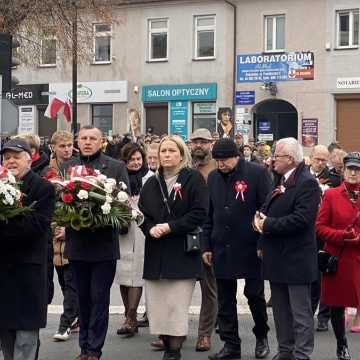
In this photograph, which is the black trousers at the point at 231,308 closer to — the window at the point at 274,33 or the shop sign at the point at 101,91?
the window at the point at 274,33

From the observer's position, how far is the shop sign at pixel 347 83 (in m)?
33.6

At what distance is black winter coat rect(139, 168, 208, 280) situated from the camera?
23.9ft

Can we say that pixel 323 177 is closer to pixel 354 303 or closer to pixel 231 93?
pixel 354 303

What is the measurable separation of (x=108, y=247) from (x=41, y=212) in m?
1.38

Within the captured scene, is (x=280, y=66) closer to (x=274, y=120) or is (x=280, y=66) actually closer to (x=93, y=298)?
(x=274, y=120)

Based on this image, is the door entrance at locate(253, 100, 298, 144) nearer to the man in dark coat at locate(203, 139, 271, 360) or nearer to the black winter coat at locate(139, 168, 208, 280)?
the man in dark coat at locate(203, 139, 271, 360)

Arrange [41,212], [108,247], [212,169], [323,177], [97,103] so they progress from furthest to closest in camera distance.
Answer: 1. [97,103]
2. [323,177]
3. [212,169]
4. [108,247]
5. [41,212]

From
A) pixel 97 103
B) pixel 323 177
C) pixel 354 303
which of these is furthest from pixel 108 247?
pixel 97 103

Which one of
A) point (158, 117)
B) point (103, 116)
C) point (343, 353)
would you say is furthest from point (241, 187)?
point (103, 116)

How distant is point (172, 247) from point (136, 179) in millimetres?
2009

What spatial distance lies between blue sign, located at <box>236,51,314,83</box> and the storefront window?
2.10 meters

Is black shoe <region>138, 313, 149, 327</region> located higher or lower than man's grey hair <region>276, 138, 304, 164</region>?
lower

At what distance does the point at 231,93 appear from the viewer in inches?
1404

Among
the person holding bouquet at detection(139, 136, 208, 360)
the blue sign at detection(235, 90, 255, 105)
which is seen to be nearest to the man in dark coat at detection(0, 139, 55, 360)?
the person holding bouquet at detection(139, 136, 208, 360)
